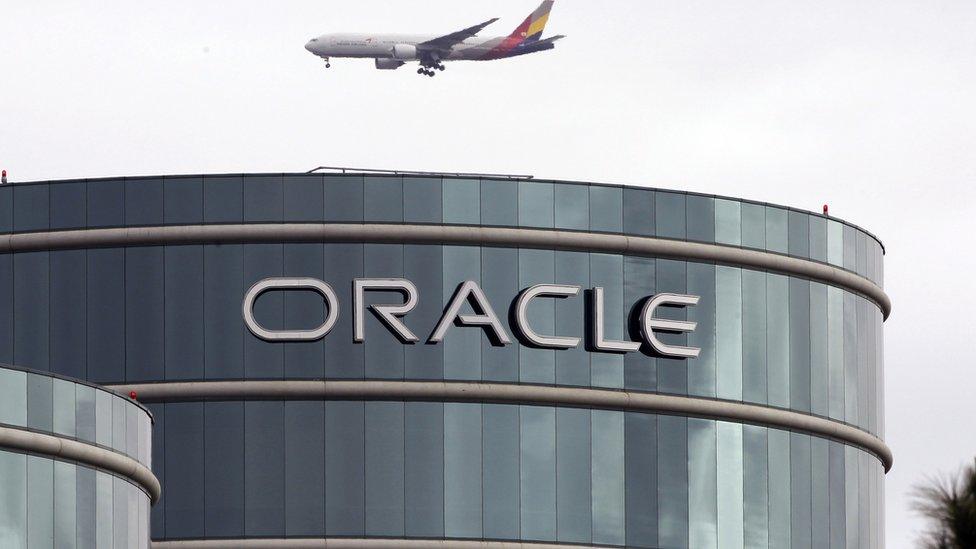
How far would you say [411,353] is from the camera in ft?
233

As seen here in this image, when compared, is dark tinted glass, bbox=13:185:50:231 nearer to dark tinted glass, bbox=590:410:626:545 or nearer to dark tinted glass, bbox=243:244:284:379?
dark tinted glass, bbox=243:244:284:379

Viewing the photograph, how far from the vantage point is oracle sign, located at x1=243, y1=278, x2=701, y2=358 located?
7088 cm

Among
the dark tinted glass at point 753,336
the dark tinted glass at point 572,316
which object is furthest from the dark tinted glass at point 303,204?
the dark tinted glass at point 753,336

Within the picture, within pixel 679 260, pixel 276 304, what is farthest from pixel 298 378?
pixel 679 260

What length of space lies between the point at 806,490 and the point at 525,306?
11.1 metres

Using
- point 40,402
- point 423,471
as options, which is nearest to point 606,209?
point 423,471

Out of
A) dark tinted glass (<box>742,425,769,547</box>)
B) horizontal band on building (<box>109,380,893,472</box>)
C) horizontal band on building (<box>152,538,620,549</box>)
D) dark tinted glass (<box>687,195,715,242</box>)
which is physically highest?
dark tinted glass (<box>687,195,715,242</box>)

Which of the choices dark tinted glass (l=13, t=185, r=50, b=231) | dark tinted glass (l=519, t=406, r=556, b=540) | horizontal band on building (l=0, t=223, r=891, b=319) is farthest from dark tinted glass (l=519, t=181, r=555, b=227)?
dark tinted glass (l=13, t=185, r=50, b=231)

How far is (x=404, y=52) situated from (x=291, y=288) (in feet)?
257

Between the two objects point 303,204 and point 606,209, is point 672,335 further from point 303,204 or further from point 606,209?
point 303,204

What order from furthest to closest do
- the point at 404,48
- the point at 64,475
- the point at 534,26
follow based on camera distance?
the point at 534,26
the point at 404,48
the point at 64,475

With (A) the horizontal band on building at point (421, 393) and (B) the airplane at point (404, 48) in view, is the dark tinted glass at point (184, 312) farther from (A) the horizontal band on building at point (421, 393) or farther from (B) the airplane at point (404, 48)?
(B) the airplane at point (404, 48)

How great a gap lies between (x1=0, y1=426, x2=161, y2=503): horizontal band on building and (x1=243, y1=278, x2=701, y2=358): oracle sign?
47.1ft

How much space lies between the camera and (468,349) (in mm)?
71375
